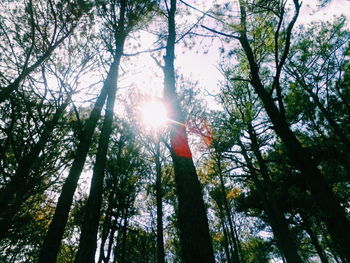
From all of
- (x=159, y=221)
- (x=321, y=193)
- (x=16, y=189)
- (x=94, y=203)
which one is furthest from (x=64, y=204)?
(x=159, y=221)

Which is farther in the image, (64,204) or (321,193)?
(64,204)

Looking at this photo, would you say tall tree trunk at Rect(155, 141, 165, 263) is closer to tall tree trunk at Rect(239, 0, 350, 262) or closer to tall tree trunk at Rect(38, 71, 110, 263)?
tall tree trunk at Rect(38, 71, 110, 263)

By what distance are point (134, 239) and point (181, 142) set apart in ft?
65.5

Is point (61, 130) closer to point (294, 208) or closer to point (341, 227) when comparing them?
point (341, 227)

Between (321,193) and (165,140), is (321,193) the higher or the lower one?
the lower one

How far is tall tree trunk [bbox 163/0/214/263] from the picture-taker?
266 centimetres

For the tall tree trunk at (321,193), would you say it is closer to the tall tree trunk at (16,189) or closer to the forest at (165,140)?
the forest at (165,140)

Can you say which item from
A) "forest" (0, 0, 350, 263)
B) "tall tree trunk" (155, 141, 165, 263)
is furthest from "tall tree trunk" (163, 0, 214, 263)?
"tall tree trunk" (155, 141, 165, 263)

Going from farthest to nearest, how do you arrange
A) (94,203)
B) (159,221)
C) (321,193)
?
(159,221) → (94,203) → (321,193)

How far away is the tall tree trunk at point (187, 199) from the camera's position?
2662 millimetres

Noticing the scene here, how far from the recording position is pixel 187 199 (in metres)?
3.18

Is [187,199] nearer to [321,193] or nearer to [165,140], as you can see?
[321,193]

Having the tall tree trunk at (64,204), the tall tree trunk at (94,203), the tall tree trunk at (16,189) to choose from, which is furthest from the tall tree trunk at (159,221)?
the tall tree trunk at (64,204)

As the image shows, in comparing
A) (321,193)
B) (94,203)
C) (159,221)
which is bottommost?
(321,193)
